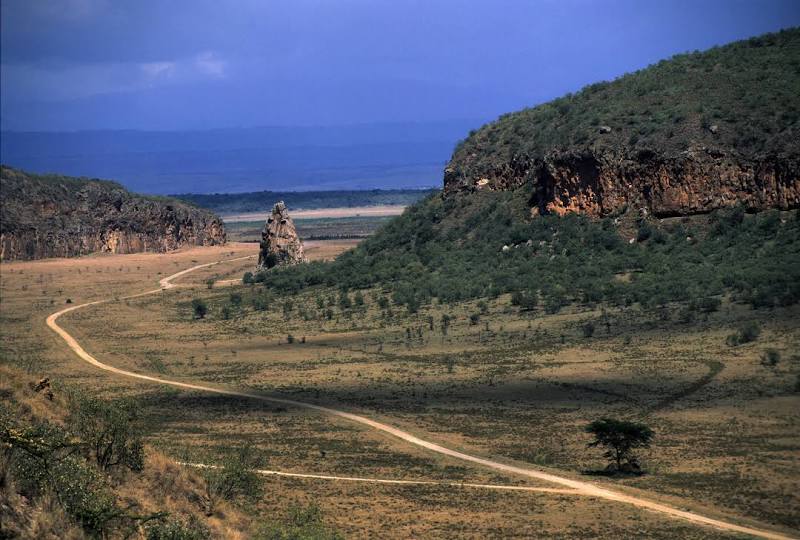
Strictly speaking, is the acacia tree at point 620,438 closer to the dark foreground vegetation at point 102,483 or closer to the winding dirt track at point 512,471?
the winding dirt track at point 512,471

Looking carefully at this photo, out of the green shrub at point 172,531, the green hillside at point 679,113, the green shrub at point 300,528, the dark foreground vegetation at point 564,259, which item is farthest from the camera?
the green hillside at point 679,113

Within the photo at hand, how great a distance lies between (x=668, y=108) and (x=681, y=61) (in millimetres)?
10414

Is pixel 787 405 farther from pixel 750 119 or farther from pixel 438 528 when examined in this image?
pixel 750 119

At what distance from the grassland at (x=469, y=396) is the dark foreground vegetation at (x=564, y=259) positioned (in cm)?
233

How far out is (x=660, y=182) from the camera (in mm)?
64562

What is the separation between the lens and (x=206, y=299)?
238 ft

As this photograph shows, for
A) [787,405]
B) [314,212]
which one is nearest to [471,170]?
[787,405]

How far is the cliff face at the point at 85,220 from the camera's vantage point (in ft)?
338

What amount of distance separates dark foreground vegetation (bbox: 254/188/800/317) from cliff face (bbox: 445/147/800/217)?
2.87 feet

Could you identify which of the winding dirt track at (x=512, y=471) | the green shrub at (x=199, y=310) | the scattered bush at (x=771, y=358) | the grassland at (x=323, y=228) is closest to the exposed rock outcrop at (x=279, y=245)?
the green shrub at (x=199, y=310)

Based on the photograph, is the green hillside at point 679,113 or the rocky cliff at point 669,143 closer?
the rocky cliff at point 669,143

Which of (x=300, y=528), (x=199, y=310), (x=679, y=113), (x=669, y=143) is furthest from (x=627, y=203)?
(x=300, y=528)

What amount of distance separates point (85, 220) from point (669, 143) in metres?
60.8

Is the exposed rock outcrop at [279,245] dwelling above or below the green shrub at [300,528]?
above
